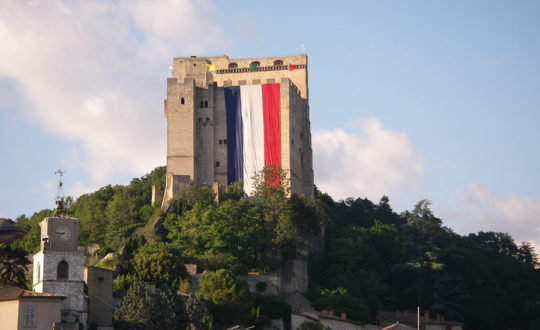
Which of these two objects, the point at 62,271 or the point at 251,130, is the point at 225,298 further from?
the point at 251,130

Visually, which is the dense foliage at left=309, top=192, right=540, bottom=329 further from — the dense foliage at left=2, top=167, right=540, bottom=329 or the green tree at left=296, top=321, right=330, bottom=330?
the green tree at left=296, top=321, right=330, bottom=330

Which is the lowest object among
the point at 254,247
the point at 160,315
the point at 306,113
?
the point at 160,315

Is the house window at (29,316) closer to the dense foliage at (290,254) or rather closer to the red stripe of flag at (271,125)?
the dense foliage at (290,254)

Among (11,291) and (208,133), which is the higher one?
(208,133)

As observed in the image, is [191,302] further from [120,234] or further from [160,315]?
[120,234]

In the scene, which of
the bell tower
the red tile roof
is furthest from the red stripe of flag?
the red tile roof

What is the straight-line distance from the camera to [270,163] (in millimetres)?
85000

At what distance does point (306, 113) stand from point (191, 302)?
3893 cm

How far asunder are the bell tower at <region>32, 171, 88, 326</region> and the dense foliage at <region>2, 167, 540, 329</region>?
7.31 metres

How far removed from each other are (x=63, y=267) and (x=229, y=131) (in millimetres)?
36285

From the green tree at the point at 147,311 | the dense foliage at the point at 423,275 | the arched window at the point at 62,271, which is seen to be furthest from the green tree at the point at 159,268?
the dense foliage at the point at 423,275

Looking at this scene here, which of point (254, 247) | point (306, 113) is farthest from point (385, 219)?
point (254, 247)

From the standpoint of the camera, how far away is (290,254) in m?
74.0

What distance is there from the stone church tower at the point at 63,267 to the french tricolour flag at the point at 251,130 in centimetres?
3194
